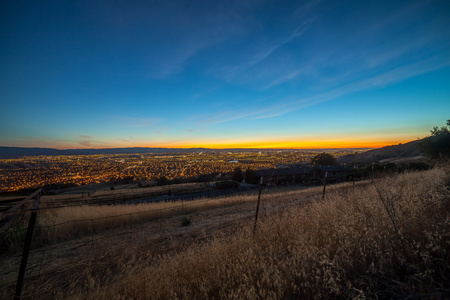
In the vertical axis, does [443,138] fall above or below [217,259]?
above

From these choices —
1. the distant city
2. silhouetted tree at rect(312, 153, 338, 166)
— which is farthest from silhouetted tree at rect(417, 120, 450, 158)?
silhouetted tree at rect(312, 153, 338, 166)

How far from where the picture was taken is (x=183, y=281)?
9.56ft

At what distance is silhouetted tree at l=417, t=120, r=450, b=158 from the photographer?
24680 mm

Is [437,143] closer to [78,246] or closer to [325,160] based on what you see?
[78,246]

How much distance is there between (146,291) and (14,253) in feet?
26.5

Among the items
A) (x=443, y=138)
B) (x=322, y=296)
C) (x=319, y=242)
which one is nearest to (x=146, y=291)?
(x=322, y=296)

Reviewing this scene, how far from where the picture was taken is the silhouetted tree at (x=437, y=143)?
24.7 metres

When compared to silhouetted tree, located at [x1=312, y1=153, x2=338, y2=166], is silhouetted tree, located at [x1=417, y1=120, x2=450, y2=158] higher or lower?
higher

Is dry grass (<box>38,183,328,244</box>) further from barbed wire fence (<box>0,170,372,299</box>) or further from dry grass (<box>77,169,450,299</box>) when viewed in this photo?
dry grass (<box>77,169,450,299</box>)

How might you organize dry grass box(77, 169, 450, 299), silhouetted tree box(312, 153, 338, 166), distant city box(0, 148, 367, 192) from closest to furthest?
dry grass box(77, 169, 450, 299)
distant city box(0, 148, 367, 192)
silhouetted tree box(312, 153, 338, 166)

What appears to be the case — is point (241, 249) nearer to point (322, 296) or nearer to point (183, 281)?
point (183, 281)

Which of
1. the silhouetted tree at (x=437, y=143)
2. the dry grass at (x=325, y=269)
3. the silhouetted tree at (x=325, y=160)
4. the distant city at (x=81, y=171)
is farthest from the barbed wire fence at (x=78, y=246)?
the silhouetted tree at (x=325, y=160)

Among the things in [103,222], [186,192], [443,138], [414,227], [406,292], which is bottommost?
[186,192]

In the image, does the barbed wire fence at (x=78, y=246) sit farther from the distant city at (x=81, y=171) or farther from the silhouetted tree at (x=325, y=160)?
the silhouetted tree at (x=325, y=160)
